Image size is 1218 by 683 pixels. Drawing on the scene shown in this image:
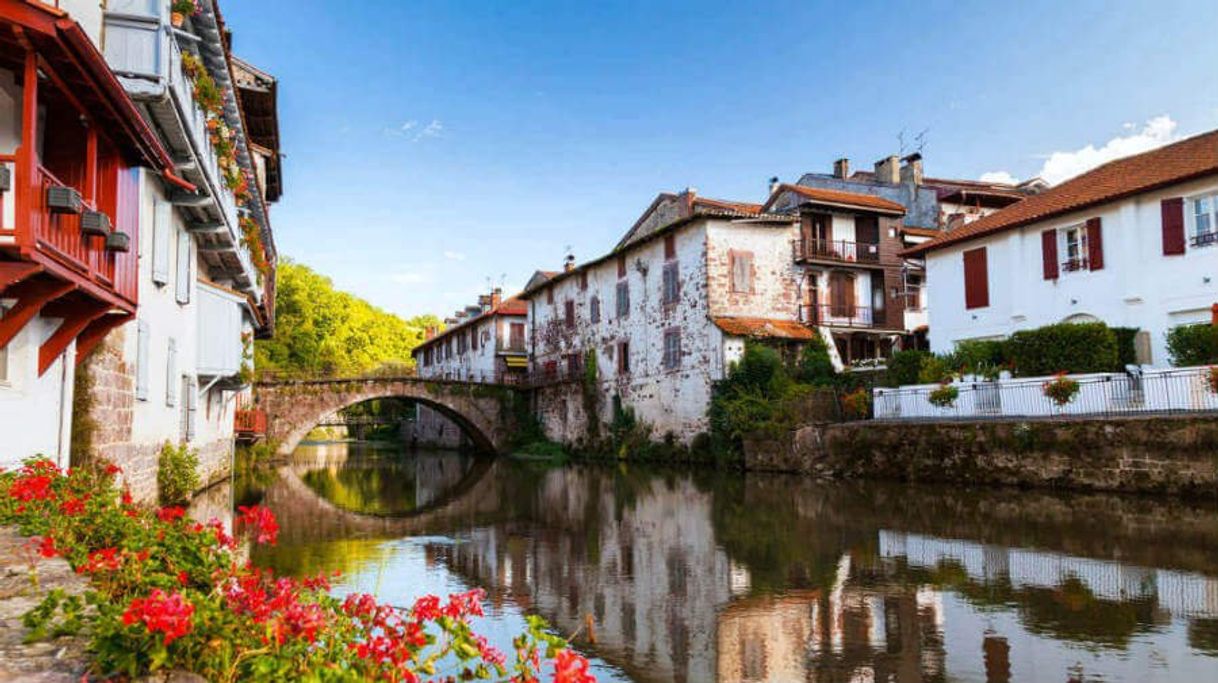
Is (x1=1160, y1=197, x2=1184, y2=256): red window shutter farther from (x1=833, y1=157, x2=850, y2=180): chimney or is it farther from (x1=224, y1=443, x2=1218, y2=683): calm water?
(x1=833, y1=157, x2=850, y2=180): chimney

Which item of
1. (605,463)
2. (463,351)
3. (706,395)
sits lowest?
(605,463)

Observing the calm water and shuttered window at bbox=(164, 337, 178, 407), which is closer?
the calm water

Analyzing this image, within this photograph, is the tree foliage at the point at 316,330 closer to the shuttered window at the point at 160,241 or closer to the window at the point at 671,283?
the window at the point at 671,283

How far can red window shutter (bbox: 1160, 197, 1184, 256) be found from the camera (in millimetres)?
21344

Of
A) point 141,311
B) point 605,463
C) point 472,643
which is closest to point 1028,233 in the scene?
point 605,463

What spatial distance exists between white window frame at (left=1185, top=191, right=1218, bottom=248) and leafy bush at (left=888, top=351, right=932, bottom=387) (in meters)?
6.83

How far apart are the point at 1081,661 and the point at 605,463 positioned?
29.3 metres

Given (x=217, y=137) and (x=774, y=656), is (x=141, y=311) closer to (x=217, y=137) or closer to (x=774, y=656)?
(x=217, y=137)

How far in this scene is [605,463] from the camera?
35.3 m

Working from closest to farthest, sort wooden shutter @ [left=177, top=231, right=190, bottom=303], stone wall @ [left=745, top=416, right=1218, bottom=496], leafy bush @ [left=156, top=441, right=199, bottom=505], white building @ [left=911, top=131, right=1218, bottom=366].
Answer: leafy bush @ [left=156, top=441, right=199, bottom=505] → stone wall @ [left=745, top=416, right=1218, bottom=496] → wooden shutter @ [left=177, top=231, right=190, bottom=303] → white building @ [left=911, top=131, right=1218, bottom=366]

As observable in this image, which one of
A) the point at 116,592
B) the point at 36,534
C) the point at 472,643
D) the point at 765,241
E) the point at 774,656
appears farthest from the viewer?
the point at 765,241

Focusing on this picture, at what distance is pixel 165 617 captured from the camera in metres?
2.76

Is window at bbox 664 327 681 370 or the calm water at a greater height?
window at bbox 664 327 681 370

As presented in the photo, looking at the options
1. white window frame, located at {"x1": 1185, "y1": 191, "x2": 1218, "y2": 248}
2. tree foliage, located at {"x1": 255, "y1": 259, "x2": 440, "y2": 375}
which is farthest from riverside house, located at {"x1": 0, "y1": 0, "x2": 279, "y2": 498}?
tree foliage, located at {"x1": 255, "y1": 259, "x2": 440, "y2": 375}
